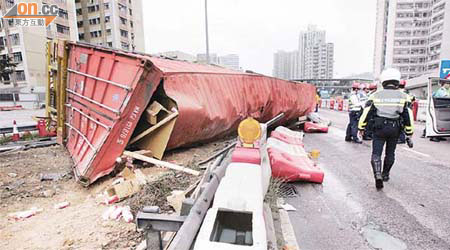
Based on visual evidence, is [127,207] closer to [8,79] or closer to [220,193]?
[220,193]

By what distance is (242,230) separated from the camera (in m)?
1.85

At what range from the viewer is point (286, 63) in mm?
77750

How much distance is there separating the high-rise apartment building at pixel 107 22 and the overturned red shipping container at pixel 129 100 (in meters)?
43.4

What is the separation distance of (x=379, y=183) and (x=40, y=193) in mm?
5210

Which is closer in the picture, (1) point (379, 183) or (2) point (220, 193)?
(2) point (220, 193)

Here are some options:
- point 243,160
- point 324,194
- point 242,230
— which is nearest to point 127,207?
point 243,160

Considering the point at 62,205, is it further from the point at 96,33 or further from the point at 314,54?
the point at 314,54

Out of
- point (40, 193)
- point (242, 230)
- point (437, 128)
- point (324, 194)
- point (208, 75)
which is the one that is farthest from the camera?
point (437, 128)

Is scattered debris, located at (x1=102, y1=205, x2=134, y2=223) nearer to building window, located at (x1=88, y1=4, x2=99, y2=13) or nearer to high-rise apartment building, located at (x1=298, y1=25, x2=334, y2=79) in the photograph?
building window, located at (x1=88, y1=4, x2=99, y2=13)

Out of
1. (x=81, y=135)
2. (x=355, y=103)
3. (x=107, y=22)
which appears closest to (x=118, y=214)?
(x=81, y=135)

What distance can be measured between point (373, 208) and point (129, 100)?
3.78 m

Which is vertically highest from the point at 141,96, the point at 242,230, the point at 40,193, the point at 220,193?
the point at 141,96

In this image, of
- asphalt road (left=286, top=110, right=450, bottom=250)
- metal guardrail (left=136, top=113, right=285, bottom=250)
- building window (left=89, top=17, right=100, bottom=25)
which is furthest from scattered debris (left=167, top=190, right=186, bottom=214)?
building window (left=89, top=17, right=100, bottom=25)

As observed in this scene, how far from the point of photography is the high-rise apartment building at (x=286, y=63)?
2963 inches
